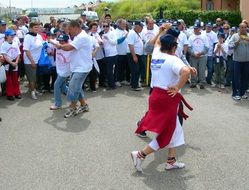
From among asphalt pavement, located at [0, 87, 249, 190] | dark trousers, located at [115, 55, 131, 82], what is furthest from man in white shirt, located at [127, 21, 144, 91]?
asphalt pavement, located at [0, 87, 249, 190]

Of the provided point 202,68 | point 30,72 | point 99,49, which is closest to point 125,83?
point 99,49

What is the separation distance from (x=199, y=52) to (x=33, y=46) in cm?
455

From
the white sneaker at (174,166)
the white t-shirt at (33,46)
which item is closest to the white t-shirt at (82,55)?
the white t-shirt at (33,46)

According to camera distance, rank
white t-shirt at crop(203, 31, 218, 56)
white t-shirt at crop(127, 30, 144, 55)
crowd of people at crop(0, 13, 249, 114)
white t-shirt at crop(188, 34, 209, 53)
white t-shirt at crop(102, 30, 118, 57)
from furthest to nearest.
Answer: white t-shirt at crop(203, 31, 218, 56) → white t-shirt at crop(188, 34, 209, 53) → white t-shirt at crop(102, 30, 118, 57) → white t-shirt at crop(127, 30, 144, 55) → crowd of people at crop(0, 13, 249, 114)

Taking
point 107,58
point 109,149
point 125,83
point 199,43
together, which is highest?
point 199,43

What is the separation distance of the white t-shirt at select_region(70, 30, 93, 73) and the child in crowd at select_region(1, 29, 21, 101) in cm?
226

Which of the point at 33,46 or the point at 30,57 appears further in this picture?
the point at 33,46

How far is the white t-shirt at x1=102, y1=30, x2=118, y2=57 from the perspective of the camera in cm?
1165

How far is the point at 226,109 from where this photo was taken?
9.73 meters

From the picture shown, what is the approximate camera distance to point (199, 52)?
12172mm

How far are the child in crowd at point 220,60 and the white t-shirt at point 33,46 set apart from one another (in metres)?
4.92

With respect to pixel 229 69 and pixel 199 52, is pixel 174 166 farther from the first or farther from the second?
pixel 199 52

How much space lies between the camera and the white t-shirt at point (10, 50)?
10164mm

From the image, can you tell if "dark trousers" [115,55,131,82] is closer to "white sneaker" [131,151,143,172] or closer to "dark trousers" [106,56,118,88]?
"dark trousers" [106,56,118,88]
